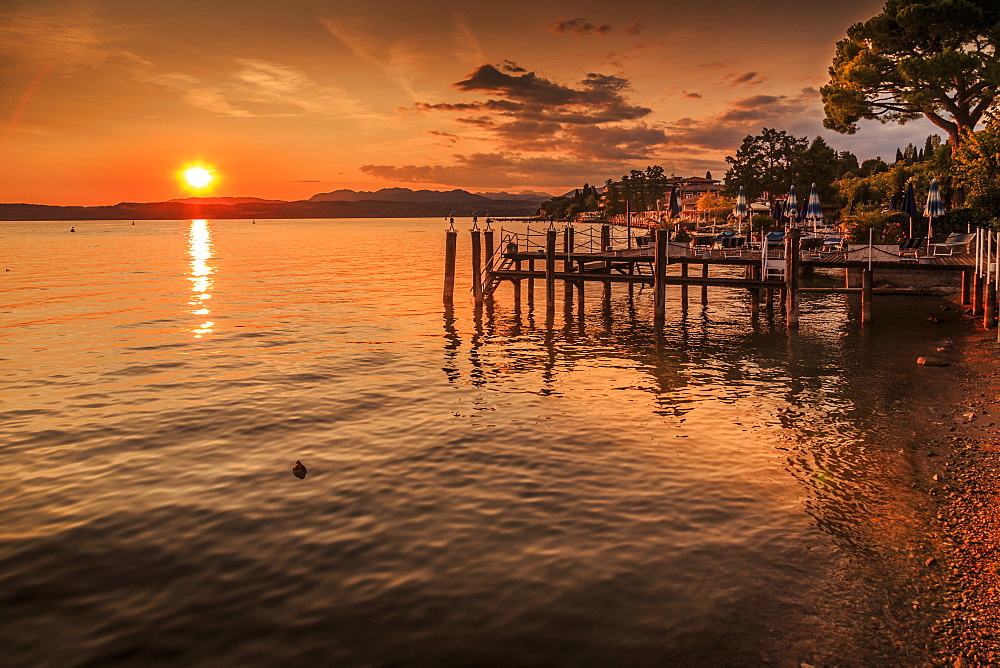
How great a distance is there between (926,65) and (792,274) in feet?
80.5

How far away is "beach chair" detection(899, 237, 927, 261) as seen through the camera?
30044mm

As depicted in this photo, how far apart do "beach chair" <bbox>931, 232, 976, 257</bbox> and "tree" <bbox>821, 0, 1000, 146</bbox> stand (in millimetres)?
10072

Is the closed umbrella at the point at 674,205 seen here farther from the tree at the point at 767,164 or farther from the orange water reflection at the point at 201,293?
the tree at the point at 767,164

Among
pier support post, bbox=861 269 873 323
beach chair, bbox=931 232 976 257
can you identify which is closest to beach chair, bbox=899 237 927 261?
beach chair, bbox=931 232 976 257

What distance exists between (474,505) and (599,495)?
2013 millimetres

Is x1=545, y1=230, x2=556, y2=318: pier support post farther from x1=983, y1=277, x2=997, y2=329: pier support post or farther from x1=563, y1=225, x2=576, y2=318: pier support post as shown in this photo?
x1=983, y1=277, x2=997, y2=329: pier support post

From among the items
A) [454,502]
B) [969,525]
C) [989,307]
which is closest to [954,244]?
[989,307]

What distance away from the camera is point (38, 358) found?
78.6 feet

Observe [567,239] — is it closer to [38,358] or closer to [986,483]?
[38,358]

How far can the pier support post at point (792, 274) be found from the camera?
26514 mm

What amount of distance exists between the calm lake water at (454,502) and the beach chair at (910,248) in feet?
20.0

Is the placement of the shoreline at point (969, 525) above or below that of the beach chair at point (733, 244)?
below

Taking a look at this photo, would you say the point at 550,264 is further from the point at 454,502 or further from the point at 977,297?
the point at 454,502

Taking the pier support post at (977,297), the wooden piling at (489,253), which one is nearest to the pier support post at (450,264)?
the wooden piling at (489,253)
